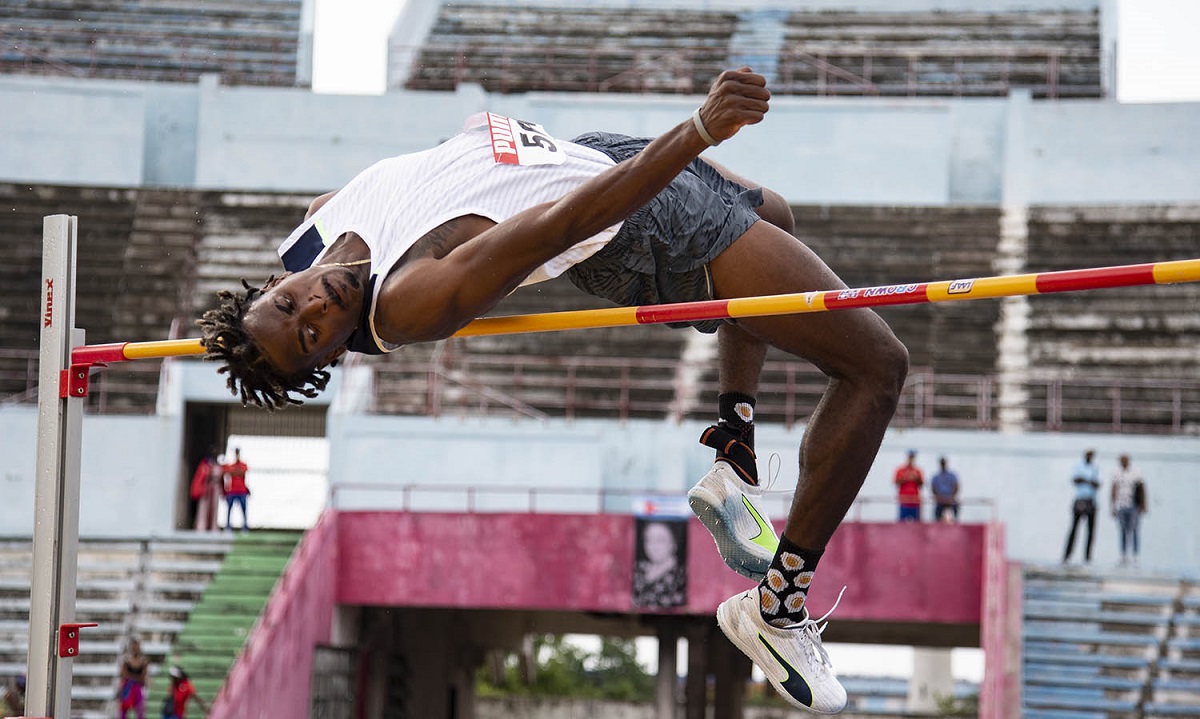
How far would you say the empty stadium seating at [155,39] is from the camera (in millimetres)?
21094

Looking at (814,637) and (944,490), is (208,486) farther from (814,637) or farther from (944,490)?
(814,637)

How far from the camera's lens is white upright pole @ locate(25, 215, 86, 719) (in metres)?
4.20

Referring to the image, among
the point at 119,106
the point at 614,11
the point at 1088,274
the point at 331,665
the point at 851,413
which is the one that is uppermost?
the point at 614,11

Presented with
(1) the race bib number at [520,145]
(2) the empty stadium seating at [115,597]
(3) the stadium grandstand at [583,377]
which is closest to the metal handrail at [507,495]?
(3) the stadium grandstand at [583,377]

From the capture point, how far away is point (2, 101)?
742 inches

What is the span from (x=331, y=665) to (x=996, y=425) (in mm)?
6819

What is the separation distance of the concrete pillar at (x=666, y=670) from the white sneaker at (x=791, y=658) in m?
10.1

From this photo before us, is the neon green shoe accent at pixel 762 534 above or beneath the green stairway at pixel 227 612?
above

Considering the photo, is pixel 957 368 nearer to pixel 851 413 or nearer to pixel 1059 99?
pixel 1059 99

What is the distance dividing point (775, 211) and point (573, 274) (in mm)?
513

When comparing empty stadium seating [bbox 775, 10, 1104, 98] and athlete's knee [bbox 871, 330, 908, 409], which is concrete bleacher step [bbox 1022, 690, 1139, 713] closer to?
athlete's knee [bbox 871, 330, 908, 409]

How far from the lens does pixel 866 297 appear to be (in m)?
3.35

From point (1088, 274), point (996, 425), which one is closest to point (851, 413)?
point (1088, 274)

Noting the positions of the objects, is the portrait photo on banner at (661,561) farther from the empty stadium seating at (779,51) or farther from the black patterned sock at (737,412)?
the black patterned sock at (737,412)
